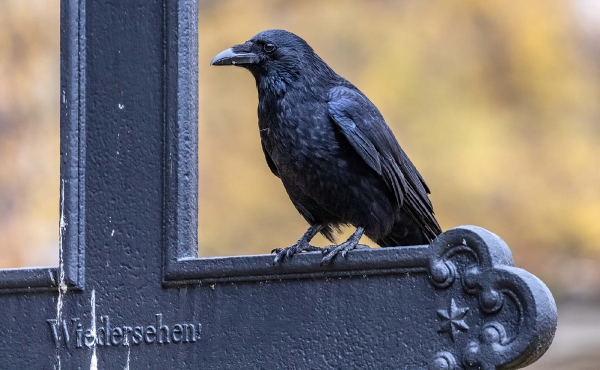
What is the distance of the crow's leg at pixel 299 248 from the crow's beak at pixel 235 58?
58 centimetres

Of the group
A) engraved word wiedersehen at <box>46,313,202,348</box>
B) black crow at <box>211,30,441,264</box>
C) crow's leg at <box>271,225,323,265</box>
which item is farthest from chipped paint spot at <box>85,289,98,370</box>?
black crow at <box>211,30,441,264</box>

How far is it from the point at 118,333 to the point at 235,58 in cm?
109

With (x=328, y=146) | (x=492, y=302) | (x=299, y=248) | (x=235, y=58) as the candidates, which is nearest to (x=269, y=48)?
(x=235, y=58)

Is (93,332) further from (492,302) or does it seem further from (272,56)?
(272,56)

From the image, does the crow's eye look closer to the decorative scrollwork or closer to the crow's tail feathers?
the crow's tail feathers

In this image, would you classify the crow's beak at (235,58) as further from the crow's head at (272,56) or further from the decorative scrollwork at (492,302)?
the decorative scrollwork at (492,302)

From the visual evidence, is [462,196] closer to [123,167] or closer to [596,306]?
[596,306]

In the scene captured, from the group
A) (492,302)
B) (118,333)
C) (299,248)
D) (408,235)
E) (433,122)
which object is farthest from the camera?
(433,122)

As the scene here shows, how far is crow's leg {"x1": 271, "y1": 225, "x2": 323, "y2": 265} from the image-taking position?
2.18 metres

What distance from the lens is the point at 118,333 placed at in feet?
7.40

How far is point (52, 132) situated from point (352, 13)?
8.25 ft

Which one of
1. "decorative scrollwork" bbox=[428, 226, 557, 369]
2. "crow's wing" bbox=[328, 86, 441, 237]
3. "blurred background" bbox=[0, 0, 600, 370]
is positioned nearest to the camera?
"decorative scrollwork" bbox=[428, 226, 557, 369]

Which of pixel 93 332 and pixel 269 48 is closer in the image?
pixel 93 332

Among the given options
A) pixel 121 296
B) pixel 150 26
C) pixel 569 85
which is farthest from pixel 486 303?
pixel 569 85
